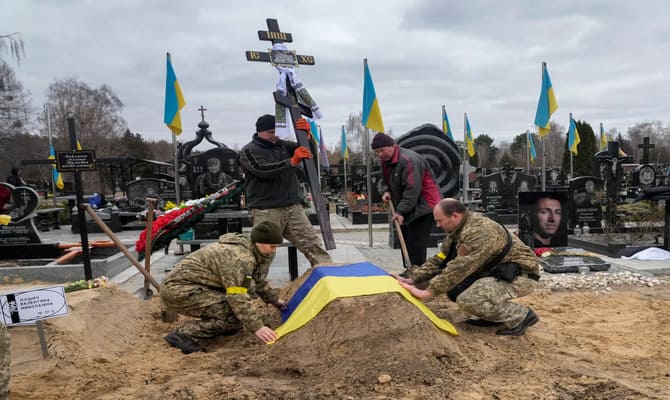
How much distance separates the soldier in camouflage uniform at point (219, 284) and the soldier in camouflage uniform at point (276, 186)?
49.6 inches

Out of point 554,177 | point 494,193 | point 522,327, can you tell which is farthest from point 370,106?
point 554,177

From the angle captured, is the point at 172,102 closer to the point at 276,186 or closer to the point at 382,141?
the point at 276,186

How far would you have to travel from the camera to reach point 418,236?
5.23m

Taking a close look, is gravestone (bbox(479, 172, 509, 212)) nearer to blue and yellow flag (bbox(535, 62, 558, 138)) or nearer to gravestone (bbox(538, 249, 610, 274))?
blue and yellow flag (bbox(535, 62, 558, 138))

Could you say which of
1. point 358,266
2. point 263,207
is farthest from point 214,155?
point 358,266

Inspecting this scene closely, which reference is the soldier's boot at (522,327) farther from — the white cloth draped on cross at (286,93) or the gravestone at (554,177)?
the gravestone at (554,177)

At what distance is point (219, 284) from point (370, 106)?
19.0 ft

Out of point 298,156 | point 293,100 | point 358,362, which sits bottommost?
point 358,362

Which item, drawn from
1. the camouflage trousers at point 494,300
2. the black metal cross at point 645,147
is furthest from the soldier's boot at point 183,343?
the black metal cross at point 645,147

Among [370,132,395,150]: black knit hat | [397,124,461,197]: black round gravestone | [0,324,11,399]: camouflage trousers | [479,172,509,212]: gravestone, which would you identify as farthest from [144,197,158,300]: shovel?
[479,172,509,212]: gravestone

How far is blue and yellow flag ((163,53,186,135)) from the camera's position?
784 centimetres

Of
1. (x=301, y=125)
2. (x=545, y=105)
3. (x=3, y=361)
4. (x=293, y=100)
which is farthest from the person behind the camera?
(x=545, y=105)

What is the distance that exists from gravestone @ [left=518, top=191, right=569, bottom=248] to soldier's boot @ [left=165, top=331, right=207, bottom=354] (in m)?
6.02

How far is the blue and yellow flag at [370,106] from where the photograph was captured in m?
8.41
